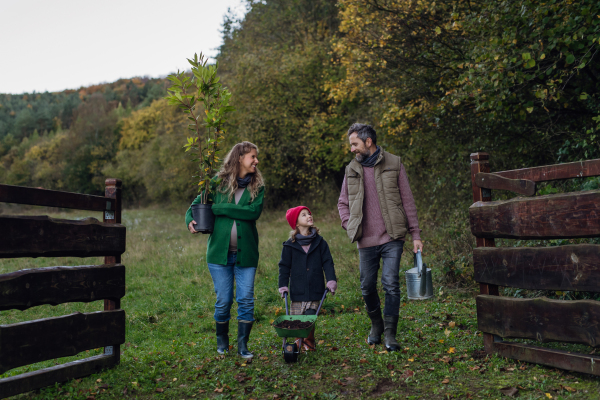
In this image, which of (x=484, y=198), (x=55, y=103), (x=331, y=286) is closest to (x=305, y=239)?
(x=331, y=286)

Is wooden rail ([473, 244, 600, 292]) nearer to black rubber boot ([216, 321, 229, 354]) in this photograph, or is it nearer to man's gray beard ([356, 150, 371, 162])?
man's gray beard ([356, 150, 371, 162])

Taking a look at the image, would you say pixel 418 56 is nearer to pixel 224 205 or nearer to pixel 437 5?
pixel 437 5

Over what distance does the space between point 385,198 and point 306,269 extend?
47.3 inches

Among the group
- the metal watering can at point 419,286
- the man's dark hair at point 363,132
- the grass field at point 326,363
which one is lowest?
the grass field at point 326,363

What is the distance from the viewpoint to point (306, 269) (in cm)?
523

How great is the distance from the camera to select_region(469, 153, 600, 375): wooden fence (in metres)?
3.69

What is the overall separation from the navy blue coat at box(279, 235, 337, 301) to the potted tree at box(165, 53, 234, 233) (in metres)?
1.00

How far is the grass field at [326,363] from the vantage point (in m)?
3.91

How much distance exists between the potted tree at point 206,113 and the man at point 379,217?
1.49 metres

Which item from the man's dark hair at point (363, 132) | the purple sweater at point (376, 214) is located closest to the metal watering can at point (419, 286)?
the purple sweater at point (376, 214)

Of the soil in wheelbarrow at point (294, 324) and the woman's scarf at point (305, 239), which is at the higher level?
the woman's scarf at point (305, 239)

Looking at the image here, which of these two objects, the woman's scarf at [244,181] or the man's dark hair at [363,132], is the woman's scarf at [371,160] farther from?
the woman's scarf at [244,181]

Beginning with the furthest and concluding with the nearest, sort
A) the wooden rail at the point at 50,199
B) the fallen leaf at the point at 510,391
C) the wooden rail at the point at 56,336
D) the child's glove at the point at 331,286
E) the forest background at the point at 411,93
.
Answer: the forest background at the point at 411,93
the child's glove at the point at 331,286
the wooden rail at the point at 50,199
the wooden rail at the point at 56,336
the fallen leaf at the point at 510,391

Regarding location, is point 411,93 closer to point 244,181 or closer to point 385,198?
point 385,198
